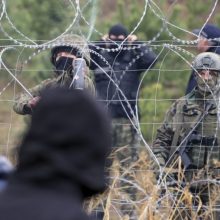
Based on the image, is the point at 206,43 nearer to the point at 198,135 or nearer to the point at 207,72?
the point at 207,72

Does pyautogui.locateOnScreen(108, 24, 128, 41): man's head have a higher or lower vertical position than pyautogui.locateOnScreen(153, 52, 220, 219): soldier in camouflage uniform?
higher

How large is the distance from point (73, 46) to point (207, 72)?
847 millimetres

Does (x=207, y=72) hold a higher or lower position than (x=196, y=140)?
higher

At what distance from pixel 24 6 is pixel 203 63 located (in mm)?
8968

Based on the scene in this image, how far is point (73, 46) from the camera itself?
6.48 meters

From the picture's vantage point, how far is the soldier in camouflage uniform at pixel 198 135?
20.6 feet

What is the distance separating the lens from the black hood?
2.45 meters

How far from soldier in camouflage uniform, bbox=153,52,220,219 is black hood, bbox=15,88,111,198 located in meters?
3.76

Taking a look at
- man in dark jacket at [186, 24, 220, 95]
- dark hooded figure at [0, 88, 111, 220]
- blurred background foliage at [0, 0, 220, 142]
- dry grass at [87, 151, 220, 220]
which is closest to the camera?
dark hooded figure at [0, 88, 111, 220]

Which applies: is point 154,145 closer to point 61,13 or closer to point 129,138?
point 129,138

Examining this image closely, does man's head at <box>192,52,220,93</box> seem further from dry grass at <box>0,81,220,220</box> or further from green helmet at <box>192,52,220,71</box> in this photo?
dry grass at <box>0,81,220,220</box>

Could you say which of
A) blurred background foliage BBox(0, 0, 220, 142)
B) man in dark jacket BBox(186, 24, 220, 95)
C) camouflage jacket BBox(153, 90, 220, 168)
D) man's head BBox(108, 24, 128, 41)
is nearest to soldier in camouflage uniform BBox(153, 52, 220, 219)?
camouflage jacket BBox(153, 90, 220, 168)

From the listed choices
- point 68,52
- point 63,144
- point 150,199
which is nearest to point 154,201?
point 150,199

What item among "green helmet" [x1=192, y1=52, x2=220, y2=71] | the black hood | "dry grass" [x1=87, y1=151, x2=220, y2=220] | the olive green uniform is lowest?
"dry grass" [x1=87, y1=151, x2=220, y2=220]
